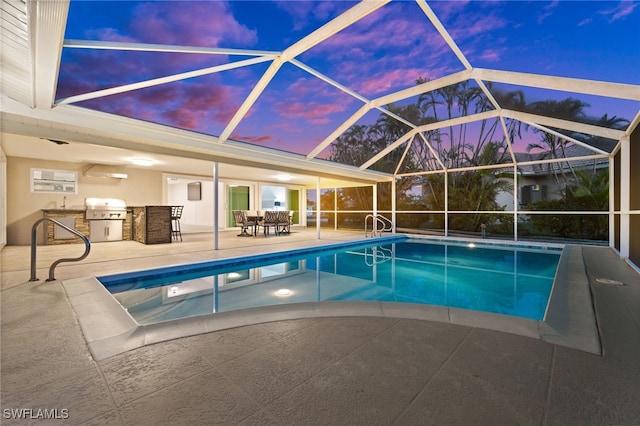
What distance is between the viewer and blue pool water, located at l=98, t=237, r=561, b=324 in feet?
11.8

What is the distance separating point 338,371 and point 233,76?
508cm

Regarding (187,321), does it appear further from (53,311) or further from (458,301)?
(458,301)

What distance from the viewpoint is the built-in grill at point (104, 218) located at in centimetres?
799

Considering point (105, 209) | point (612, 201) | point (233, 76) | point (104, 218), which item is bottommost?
point (104, 218)

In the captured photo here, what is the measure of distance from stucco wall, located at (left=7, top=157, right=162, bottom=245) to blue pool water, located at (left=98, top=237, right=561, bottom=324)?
5873 mm

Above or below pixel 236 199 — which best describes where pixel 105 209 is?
below

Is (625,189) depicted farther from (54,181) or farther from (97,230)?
(54,181)

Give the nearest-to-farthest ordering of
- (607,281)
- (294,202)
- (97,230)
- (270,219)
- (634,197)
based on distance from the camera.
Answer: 1. (607,281)
2. (634,197)
3. (97,230)
4. (270,219)
5. (294,202)

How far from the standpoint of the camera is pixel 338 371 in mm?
1629

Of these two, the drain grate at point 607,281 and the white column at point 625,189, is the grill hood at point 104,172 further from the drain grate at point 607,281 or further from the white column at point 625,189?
the white column at point 625,189

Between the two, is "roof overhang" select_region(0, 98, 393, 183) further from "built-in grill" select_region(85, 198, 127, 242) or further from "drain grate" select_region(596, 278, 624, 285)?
"drain grate" select_region(596, 278, 624, 285)

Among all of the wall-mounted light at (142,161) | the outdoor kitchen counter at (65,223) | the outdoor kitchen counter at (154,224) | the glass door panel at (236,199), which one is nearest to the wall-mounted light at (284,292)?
the outdoor kitchen counter at (154,224)

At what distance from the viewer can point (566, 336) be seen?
2055mm

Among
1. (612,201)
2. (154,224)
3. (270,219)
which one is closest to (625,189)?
(612,201)
